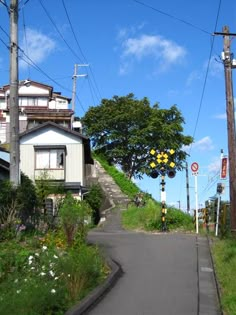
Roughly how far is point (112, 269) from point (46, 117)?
138ft

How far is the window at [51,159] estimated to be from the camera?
130ft

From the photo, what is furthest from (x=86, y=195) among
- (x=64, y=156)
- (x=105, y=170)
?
(x=105, y=170)

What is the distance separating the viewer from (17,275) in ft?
29.4

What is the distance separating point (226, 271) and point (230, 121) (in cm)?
814

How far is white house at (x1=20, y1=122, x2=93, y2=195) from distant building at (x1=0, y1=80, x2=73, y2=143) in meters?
12.1

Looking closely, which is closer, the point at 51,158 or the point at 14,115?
the point at 14,115

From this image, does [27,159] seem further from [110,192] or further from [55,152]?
[110,192]

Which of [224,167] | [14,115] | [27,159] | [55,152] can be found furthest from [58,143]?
[14,115]

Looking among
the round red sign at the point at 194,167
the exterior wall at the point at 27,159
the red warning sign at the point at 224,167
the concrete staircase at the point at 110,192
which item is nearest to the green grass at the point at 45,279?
the red warning sign at the point at 224,167

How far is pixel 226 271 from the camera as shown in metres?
11.1

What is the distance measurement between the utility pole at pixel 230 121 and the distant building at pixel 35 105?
3520cm

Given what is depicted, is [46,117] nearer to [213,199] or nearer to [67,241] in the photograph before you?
[213,199]

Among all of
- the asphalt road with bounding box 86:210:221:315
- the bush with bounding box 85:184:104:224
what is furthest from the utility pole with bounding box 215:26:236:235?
the bush with bounding box 85:184:104:224

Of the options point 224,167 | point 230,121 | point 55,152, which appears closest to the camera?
point 230,121
